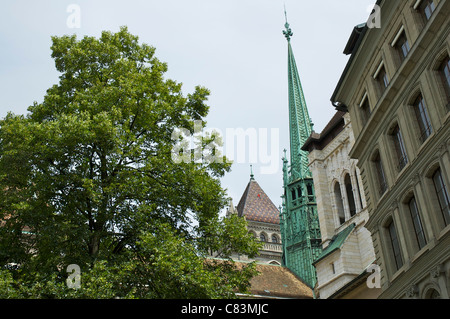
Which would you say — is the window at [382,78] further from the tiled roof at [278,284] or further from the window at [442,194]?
the tiled roof at [278,284]

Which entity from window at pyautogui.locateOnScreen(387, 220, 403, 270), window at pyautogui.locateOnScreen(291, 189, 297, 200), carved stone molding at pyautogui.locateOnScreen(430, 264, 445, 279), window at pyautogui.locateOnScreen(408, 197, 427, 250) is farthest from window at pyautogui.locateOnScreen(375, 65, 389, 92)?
window at pyautogui.locateOnScreen(291, 189, 297, 200)

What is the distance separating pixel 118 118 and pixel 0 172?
375 cm

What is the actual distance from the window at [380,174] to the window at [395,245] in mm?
1330

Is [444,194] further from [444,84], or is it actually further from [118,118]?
[118,118]

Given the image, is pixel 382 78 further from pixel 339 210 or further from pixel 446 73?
pixel 339 210

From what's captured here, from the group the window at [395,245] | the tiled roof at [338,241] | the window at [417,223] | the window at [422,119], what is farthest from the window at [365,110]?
the tiled roof at [338,241]

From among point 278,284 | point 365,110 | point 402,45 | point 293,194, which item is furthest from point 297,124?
point 402,45

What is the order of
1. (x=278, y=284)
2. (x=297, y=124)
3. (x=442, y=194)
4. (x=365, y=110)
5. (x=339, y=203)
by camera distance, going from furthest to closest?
(x=297, y=124) < (x=278, y=284) < (x=339, y=203) < (x=365, y=110) < (x=442, y=194)

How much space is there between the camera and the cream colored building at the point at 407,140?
1495cm

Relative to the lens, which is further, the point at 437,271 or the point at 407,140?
the point at 407,140

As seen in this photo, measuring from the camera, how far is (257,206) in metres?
81.3

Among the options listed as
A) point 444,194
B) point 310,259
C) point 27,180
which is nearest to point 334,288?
point 310,259

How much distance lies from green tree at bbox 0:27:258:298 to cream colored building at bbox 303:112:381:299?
46.6 ft

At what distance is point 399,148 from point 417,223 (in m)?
2.75
